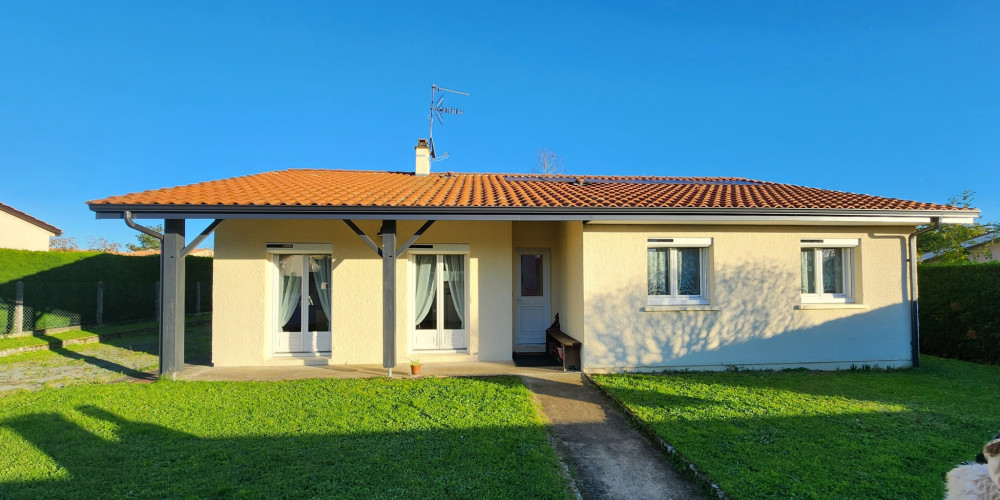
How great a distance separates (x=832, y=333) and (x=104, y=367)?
43.7ft

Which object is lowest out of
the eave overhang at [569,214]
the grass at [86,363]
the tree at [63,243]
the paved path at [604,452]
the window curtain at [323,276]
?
the paved path at [604,452]

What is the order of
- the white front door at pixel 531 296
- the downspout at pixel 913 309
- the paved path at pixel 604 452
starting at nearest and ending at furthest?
1. the paved path at pixel 604 452
2. the downspout at pixel 913 309
3. the white front door at pixel 531 296

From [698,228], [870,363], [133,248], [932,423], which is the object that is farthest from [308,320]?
[133,248]

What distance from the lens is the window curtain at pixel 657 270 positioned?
310 inches

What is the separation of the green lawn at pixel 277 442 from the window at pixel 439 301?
1959 mm

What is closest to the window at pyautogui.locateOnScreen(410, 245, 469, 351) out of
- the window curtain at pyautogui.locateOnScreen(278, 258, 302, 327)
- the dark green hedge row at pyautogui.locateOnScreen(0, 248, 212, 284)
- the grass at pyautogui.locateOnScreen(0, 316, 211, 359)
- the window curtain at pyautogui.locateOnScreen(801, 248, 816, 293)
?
the window curtain at pyautogui.locateOnScreen(278, 258, 302, 327)

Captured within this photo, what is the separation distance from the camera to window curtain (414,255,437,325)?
866cm

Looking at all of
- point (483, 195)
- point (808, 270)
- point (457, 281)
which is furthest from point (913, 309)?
point (457, 281)

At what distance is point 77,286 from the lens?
12.9 m

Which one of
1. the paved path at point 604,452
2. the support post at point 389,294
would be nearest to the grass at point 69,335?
the support post at point 389,294

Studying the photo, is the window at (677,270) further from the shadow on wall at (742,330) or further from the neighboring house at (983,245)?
the neighboring house at (983,245)

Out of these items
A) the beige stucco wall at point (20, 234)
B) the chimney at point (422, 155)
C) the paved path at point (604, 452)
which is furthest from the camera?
the beige stucco wall at point (20, 234)

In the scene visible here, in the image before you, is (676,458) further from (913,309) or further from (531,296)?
(913,309)

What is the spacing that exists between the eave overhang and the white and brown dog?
228 inches
